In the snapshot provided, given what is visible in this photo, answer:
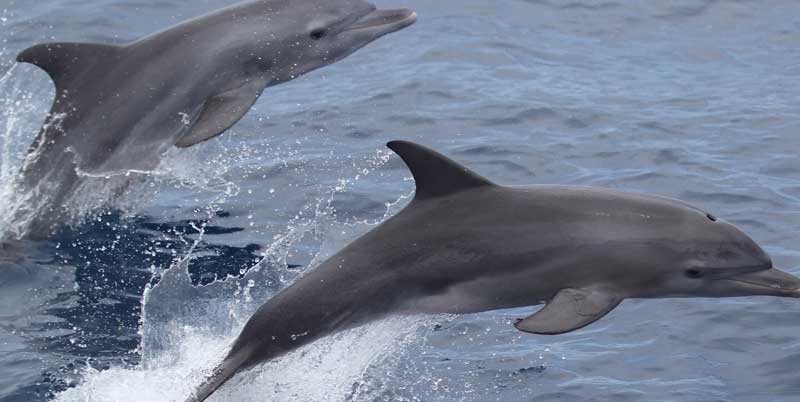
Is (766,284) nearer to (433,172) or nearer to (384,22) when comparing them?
(433,172)

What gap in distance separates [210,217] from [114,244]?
3.28 ft

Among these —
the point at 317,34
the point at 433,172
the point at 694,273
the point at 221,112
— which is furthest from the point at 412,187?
the point at 694,273

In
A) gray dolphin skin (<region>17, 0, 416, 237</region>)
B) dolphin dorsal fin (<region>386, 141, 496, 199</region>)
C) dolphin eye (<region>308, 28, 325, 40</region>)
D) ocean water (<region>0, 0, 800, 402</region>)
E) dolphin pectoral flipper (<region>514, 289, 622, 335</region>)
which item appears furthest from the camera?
dolphin eye (<region>308, 28, 325, 40</region>)

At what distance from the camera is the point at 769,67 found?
15.7 meters

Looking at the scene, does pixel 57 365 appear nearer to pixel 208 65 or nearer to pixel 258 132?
pixel 208 65

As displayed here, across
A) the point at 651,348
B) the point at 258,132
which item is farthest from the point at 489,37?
the point at 651,348

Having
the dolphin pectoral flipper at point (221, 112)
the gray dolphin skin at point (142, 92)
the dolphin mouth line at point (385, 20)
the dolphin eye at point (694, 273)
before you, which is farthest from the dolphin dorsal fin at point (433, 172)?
the dolphin mouth line at point (385, 20)

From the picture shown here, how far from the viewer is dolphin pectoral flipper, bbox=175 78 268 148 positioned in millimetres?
9375

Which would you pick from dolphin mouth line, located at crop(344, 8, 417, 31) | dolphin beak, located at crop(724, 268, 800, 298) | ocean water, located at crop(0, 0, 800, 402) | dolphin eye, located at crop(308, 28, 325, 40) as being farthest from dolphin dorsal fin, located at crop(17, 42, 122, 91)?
dolphin beak, located at crop(724, 268, 800, 298)

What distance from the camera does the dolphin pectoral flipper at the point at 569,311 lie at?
6.77 m

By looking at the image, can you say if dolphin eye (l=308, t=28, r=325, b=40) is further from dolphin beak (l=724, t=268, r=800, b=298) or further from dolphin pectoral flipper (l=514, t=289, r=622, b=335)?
dolphin beak (l=724, t=268, r=800, b=298)

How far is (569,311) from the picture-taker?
273 inches

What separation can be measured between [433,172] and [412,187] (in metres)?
4.45

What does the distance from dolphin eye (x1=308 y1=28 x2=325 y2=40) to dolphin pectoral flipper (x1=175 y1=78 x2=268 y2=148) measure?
1.92ft
